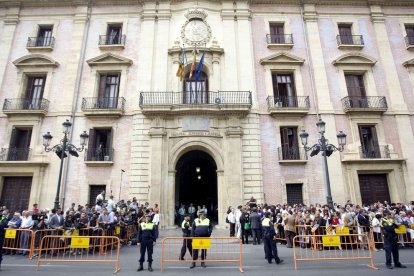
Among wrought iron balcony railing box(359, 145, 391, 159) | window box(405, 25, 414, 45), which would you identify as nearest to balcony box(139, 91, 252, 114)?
wrought iron balcony railing box(359, 145, 391, 159)

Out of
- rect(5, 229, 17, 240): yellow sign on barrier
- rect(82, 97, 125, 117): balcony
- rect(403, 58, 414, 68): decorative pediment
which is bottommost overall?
rect(5, 229, 17, 240): yellow sign on barrier

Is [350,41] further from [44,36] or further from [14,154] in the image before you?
[14,154]

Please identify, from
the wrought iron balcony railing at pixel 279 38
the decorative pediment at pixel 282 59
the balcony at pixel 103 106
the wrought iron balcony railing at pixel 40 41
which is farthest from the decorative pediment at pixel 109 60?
the wrought iron balcony railing at pixel 279 38

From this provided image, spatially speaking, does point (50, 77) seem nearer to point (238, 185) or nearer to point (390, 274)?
point (238, 185)

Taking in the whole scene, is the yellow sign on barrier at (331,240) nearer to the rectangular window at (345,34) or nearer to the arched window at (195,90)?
the arched window at (195,90)

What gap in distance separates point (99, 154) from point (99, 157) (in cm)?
19

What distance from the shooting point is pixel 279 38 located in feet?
65.7

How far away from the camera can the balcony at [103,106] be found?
17.5 meters

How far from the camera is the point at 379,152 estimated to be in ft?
56.7

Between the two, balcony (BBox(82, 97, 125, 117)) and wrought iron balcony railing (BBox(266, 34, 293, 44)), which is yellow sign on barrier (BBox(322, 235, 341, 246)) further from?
wrought iron balcony railing (BBox(266, 34, 293, 44))

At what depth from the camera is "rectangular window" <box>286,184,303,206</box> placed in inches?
659

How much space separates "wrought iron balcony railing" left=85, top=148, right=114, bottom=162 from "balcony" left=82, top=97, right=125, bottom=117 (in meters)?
2.25

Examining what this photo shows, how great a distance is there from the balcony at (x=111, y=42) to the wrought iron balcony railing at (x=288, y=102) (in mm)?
11025

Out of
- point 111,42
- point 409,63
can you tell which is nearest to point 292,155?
point 409,63
